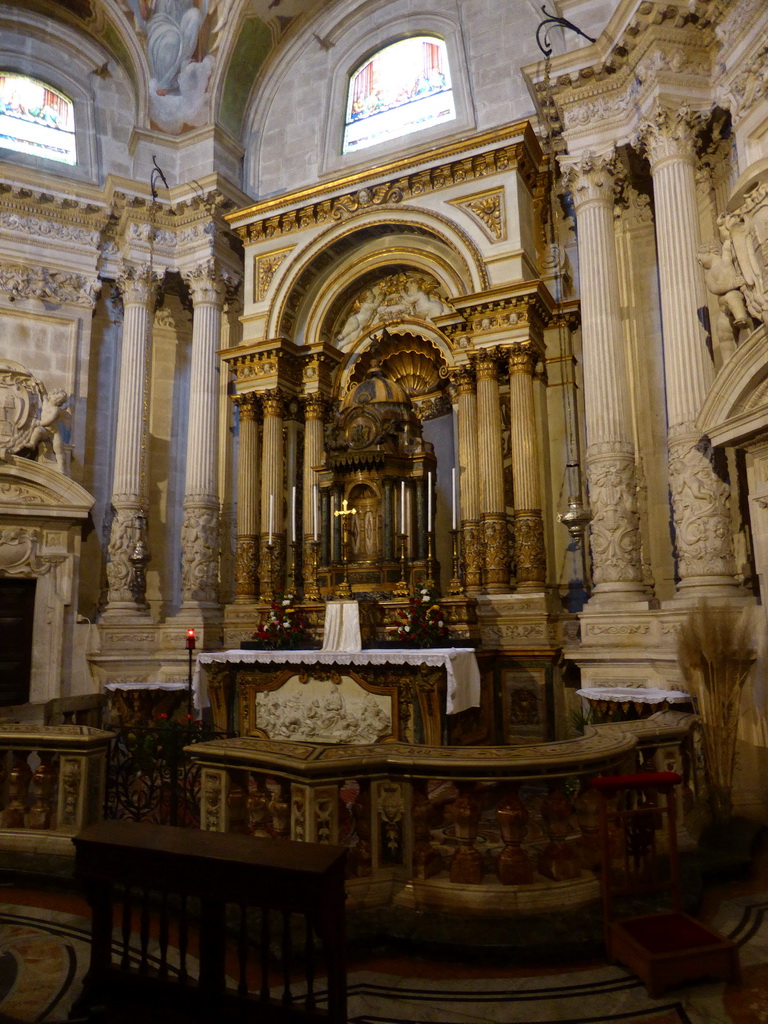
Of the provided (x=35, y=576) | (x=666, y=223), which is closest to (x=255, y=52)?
(x=666, y=223)

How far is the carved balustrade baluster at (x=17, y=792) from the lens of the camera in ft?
19.4

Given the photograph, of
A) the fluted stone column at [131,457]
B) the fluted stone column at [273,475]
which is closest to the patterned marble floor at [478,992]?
the fluted stone column at [273,475]

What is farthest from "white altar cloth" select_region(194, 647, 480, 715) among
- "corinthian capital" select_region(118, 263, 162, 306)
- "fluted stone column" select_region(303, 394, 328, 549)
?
"corinthian capital" select_region(118, 263, 162, 306)

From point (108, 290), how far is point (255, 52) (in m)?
5.54

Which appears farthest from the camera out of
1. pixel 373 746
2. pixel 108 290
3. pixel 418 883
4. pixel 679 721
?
pixel 108 290

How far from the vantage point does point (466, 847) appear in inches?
180

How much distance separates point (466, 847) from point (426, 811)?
0.31 m

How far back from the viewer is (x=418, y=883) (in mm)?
4582

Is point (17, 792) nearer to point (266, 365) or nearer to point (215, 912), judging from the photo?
point (215, 912)

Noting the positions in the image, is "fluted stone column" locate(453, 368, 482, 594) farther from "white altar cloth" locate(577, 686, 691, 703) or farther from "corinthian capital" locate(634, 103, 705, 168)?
"corinthian capital" locate(634, 103, 705, 168)

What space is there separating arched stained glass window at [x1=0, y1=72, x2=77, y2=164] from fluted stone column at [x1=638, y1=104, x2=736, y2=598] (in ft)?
35.4

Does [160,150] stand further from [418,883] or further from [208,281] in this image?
[418,883]

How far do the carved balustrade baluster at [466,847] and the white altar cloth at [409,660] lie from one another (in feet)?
13.2

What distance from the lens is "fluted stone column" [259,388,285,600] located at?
12570 millimetres
